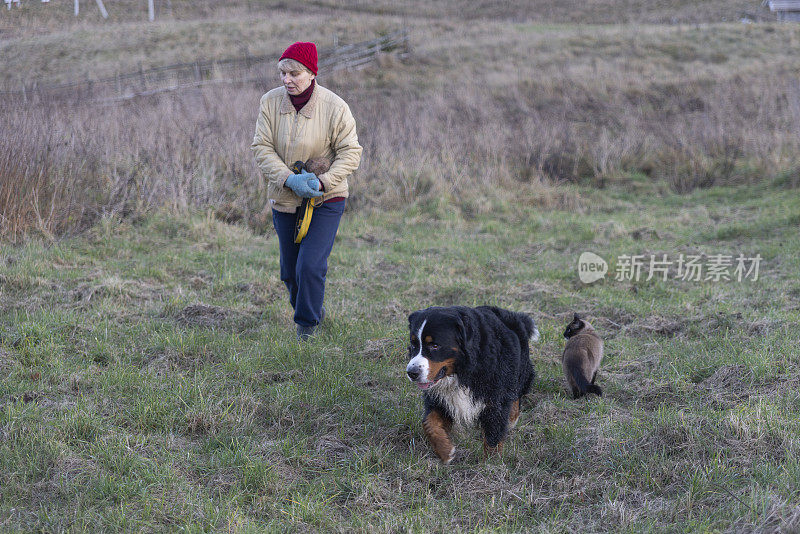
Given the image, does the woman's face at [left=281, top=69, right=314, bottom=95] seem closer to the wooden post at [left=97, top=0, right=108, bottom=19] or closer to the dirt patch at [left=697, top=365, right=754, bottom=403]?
the dirt patch at [left=697, top=365, right=754, bottom=403]

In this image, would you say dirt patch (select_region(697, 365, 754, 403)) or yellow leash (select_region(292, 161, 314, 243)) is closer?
dirt patch (select_region(697, 365, 754, 403))

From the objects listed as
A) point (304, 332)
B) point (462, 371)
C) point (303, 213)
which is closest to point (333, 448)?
point (462, 371)

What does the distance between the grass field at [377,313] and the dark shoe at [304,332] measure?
12cm

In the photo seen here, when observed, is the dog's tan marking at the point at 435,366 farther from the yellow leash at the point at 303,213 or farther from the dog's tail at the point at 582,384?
the yellow leash at the point at 303,213

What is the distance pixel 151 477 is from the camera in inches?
132

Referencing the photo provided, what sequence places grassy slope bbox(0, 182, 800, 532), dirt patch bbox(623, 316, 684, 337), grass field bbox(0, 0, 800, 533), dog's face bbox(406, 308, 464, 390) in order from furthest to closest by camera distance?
dirt patch bbox(623, 316, 684, 337)
dog's face bbox(406, 308, 464, 390)
grass field bbox(0, 0, 800, 533)
grassy slope bbox(0, 182, 800, 532)

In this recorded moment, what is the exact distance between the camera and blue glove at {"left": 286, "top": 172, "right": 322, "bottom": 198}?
189 inches

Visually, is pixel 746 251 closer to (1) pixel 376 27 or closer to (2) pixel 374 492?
(2) pixel 374 492

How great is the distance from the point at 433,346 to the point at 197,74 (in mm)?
A: 20670

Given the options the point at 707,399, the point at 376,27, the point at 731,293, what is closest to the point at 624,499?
the point at 707,399

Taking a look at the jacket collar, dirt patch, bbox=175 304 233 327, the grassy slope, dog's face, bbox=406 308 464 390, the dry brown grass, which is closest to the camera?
the grassy slope

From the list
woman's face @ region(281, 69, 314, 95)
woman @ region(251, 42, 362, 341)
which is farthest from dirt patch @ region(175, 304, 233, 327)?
woman's face @ region(281, 69, 314, 95)

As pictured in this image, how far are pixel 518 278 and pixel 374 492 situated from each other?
4.55 meters

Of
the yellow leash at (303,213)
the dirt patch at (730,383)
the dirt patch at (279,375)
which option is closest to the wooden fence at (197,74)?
the yellow leash at (303,213)
